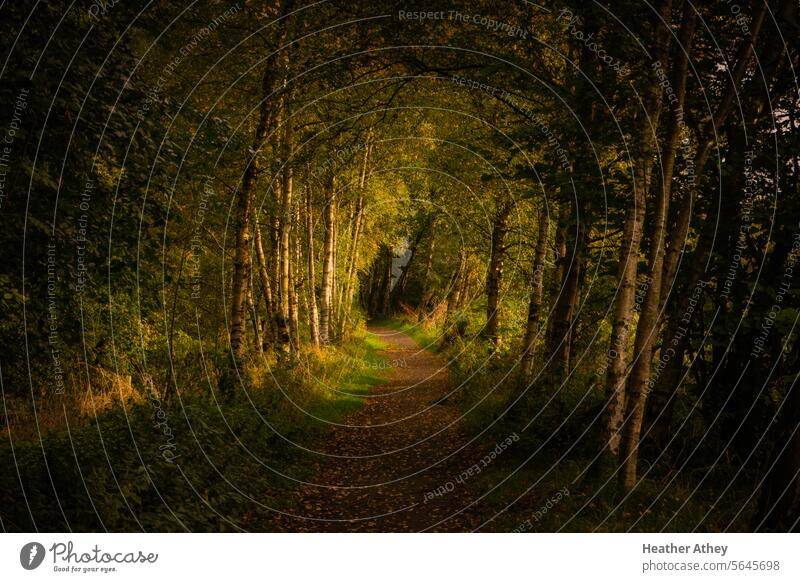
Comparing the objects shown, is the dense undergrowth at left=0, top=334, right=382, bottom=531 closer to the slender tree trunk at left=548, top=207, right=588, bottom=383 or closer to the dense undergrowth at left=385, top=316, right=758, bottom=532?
the dense undergrowth at left=385, top=316, right=758, bottom=532

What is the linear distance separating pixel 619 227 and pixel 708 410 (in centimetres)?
365

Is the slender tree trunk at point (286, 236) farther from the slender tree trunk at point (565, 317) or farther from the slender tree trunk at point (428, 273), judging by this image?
the slender tree trunk at point (428, 273)

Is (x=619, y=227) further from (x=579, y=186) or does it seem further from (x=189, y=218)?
(x=189, y=218)

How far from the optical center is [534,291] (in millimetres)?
14305

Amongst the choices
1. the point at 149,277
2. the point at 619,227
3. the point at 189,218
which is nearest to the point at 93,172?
the point at 149,277

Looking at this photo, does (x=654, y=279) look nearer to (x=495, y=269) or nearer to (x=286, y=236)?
(x=286, y=236)

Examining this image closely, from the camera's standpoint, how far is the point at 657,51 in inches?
282

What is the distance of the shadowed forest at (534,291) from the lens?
21.7 feet

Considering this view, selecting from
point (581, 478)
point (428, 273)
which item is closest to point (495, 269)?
point (581, 478)

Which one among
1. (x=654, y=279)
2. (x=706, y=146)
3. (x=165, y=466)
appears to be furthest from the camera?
(x=165, y=466)

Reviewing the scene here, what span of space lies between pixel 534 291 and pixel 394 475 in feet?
20.3
